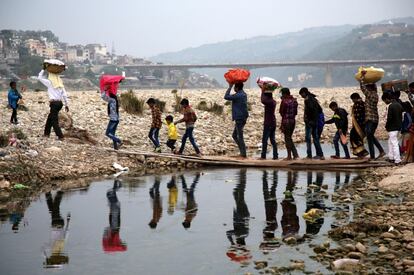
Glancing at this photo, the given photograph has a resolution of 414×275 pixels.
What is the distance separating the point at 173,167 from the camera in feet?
47.3

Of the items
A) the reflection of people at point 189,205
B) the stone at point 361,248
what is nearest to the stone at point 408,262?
the stone at point 361,248

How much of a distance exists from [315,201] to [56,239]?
4.26 m

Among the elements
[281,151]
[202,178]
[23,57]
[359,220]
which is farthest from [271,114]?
[23,57]

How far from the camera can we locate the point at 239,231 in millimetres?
8344

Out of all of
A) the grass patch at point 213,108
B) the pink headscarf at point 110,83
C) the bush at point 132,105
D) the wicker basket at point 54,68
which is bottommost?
the grass patch at point 213,108

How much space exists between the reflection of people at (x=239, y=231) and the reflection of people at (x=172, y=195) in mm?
1005

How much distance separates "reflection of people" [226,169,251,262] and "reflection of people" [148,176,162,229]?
3.69ft

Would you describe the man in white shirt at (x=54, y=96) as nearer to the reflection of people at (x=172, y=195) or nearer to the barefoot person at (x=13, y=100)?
the barefoot person at (x=13, y=100)

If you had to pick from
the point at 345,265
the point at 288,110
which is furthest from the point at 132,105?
the point at 345,265

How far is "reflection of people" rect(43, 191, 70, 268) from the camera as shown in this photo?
7.06 m

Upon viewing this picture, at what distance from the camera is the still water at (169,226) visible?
6980 millimetres

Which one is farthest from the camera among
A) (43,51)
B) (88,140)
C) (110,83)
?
(43,51)

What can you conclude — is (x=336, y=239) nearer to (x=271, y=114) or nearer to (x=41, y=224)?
(x=41, y=224)

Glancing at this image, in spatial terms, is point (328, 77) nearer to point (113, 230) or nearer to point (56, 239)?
point (113, 230)
